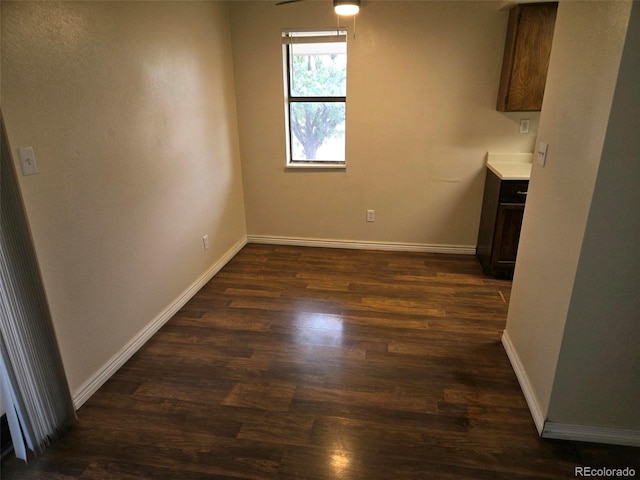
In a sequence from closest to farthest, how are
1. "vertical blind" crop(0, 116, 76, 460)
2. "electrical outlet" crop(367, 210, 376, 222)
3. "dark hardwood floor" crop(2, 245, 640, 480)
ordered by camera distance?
"vertical blind" crop(0, 116, 76, 460) → "dark hardwood floor" crop(2, 245, 640, 480) → "electrical outlet" crop(367, 210, 376, 222)

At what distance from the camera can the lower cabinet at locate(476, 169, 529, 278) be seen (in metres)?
3.20

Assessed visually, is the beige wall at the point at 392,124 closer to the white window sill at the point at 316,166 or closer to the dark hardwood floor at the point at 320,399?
the white window sill at the point at 316,166

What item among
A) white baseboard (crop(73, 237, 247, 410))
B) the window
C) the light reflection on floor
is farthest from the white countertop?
white baseboard (crop(73, 237, 247, 410))

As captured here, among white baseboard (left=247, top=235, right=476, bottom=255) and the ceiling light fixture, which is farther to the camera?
white baseboard (left=247, top=235, right=476, bottom=255)

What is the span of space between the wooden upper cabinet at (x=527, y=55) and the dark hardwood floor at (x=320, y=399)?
1578mm

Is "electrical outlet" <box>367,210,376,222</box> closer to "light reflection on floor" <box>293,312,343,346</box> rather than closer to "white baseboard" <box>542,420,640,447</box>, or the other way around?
"light reflection on floor" <box>293,312,343,346</box>

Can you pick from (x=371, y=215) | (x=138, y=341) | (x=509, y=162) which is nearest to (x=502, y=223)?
(x=509, y=162)

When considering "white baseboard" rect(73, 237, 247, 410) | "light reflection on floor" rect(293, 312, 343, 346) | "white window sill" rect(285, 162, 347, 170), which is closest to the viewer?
"white baseboard" rect(73, 237, 247, 410)

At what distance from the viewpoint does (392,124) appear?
3.71 metres

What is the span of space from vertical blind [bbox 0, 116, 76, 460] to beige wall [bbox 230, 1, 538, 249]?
2.58 meters

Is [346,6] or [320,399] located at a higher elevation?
[346,6]

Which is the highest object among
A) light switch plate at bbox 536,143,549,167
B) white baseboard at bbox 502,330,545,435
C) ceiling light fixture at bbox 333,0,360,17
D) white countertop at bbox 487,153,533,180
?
ceiling light fixture at bbox 333,0,360,17

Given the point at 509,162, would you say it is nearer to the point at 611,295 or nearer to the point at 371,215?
the point at 371,215

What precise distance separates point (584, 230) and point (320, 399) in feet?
4.77
